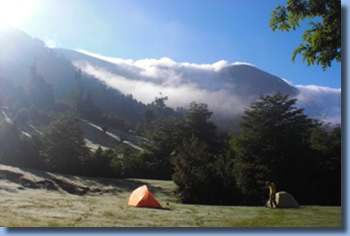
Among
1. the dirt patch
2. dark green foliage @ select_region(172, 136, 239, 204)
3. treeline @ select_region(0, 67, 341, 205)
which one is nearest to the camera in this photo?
the dirt patch

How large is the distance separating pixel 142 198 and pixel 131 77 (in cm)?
268

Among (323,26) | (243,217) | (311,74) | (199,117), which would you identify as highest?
(323,26)

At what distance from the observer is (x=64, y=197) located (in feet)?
21.8

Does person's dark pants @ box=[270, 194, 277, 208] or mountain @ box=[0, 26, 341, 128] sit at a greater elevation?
mountain @ box=[0, 26, 341, 128]

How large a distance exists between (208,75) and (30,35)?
398 cm

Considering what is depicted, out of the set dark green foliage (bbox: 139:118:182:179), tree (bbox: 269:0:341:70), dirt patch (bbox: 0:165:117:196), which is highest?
tree (bbox: 269:0:341:70)

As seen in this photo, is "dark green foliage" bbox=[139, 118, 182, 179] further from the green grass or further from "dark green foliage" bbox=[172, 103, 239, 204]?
the green grass

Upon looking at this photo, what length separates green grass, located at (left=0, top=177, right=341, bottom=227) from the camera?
19.1 ft

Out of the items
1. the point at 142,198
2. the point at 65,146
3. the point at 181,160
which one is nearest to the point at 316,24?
the point at 142,198

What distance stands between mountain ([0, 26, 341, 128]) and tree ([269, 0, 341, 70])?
113 centimetres

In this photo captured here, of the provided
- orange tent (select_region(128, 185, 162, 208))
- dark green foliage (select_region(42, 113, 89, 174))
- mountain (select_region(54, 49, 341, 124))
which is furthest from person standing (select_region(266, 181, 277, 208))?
dark green foliage (select_region(42, 113, 89, 174))

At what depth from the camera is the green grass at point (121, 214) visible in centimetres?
582

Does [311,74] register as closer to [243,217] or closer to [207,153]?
[243,217]

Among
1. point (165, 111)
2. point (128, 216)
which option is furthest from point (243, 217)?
point (165, 111)
